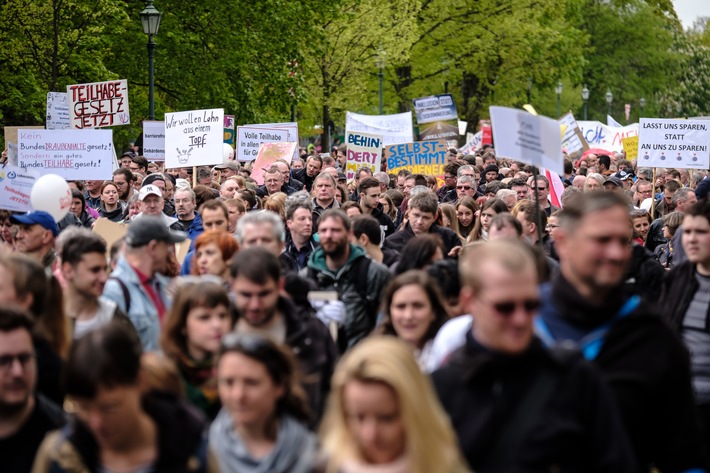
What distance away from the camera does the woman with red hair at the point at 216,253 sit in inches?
317

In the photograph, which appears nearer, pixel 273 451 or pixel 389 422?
pixel 389 422

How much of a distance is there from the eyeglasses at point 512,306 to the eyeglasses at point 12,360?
6.11 feet

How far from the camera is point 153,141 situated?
76.8 ft

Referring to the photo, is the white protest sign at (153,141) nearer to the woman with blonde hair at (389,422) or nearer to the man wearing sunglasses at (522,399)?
the man wearing sunglasses at (522,399)

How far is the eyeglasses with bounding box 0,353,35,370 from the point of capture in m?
4.84

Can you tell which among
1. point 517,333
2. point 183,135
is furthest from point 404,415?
point 183,135

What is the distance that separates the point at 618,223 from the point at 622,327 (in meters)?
0.39

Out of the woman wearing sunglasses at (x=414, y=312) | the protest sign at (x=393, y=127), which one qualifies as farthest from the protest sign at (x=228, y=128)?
the woman wearing sunglasses at (x=414, y=312)

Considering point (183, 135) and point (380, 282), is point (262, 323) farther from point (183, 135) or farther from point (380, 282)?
point (183, 135)

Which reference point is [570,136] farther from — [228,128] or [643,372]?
[643,372]

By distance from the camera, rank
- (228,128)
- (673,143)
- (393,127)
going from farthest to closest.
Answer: (228,128), (393,127), (673,143)

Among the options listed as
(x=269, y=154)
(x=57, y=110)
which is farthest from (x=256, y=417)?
(x=57, y=110)

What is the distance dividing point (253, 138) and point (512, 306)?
19.9 metres

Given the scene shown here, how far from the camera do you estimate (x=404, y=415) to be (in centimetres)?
392
